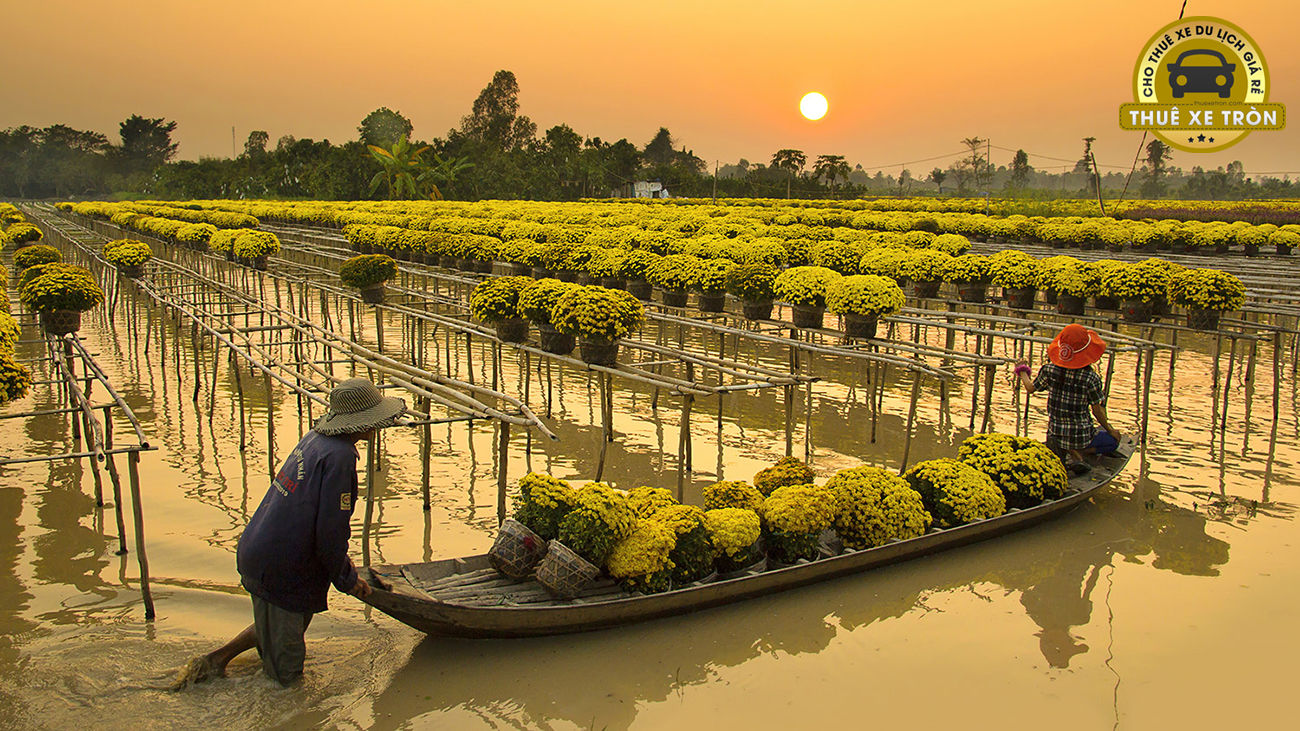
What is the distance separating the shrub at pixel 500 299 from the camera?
10.9 metres

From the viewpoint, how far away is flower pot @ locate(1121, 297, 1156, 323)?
11.9 metres

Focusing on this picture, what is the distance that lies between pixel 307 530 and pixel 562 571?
65.4 inches

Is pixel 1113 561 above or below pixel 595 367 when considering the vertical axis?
below

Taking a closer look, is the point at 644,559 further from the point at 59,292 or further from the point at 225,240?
the point at 225,240

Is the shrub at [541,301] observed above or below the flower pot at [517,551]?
above

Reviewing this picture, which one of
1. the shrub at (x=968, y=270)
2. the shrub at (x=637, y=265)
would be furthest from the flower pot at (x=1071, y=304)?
the shrub at (x=637, y=265)

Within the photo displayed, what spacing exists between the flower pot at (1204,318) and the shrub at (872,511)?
6.40 metres

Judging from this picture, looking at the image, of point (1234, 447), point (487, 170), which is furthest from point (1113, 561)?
point (487, 170)

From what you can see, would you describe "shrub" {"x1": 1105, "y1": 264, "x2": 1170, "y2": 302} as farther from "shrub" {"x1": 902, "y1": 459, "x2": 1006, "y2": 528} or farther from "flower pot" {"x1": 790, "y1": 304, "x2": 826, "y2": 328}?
"shrub" {"x1": 902, "y1": 459, "x2": 1006, "y2": 528}

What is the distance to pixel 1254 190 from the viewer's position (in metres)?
79.0

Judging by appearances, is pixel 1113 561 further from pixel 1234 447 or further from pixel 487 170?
pixel 487 170

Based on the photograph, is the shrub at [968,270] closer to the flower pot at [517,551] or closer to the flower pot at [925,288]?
the flower pot at [925,288]

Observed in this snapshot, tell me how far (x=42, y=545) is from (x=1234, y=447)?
43.2ft

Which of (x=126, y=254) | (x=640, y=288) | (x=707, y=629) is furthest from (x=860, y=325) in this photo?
(x=126, y=254)
